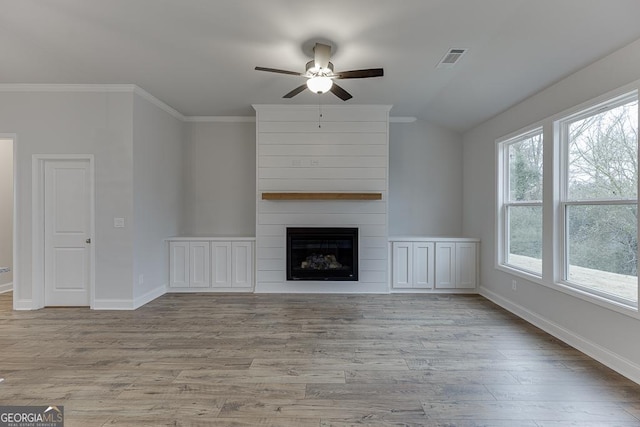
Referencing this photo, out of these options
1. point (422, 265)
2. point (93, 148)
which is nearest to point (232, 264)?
point (93, 148)

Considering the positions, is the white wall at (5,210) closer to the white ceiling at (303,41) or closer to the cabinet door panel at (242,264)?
the white ceiling at (303,41)

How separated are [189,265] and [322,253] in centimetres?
212

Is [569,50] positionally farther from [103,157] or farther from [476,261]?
[103,157]

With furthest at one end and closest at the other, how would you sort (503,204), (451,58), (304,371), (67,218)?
1. (503,204)
2. (67,218)
3. (451,58)
4. (304,371)

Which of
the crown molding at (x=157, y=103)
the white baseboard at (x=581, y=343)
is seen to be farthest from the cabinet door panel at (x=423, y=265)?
the crown molding at (x=157, y=103)

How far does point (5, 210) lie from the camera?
500cm

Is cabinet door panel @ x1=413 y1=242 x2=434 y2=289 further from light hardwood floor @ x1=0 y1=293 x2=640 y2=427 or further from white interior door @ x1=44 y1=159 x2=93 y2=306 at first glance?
white interior door @ x1=44 y1=159 x2=93 y2=306

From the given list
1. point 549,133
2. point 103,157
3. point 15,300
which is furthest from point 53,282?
point 549,133

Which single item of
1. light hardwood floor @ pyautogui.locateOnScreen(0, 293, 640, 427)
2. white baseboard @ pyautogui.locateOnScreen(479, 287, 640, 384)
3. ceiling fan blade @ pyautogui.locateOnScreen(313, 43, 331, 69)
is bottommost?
light hardwood floor @ pyautogui.locateOnScreen(0, 293, 640, 427)

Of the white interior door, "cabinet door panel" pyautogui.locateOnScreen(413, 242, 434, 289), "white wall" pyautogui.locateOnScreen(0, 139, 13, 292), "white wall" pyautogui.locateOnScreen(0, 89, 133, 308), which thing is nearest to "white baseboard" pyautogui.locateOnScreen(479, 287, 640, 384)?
"cabinet door panel" pyautogui.locateOnScreen(413, 242, 434, 289)

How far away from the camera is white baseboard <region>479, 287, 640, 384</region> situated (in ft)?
8.00

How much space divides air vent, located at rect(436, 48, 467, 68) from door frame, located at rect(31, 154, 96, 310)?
14.6 ft

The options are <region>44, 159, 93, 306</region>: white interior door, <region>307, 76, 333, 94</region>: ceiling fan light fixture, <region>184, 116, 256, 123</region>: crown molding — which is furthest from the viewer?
<region>184, 116, 256, 123</region>: crown molding

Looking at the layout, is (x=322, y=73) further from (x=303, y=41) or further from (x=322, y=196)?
(x=322, y=196)
